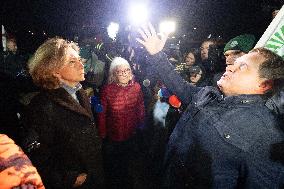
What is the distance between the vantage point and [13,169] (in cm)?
102

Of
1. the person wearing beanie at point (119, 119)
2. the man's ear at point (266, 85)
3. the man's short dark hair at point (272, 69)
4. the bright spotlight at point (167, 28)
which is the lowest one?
the person wearing beanie at point (119, 119)

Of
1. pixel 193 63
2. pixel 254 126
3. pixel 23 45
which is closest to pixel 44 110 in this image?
pixel 254 126

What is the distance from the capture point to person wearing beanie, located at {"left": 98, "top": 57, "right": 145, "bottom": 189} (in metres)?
5.42

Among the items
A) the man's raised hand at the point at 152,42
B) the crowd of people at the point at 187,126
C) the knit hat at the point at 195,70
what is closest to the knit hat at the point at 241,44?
the knit hat at the point at 195,70

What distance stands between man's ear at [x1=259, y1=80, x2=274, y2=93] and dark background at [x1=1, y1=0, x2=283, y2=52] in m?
8.87

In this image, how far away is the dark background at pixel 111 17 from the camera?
11.4 m

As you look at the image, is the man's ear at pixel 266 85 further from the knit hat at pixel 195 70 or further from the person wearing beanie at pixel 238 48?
the knit hat at pixel 195 70

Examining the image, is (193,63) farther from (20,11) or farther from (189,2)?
(20,11)

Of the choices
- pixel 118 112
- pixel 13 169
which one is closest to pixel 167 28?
pixel 118 112

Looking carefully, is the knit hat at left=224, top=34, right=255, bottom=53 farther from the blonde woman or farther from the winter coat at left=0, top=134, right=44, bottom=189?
the winter coat at left=0, top=134, right=44, bottom=189

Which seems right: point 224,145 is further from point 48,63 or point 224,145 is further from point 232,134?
point 48,63

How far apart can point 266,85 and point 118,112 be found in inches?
123

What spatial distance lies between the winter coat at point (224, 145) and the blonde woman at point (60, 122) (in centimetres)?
A: 94

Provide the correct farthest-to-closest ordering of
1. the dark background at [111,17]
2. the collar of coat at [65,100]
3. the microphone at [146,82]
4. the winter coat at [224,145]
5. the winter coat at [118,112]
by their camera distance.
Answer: the dark background at [111,17] → the microphone at [146,82] → the winter coat at [118,112] → the collar of coat at [65,100] → the winter coat at [224,145]
